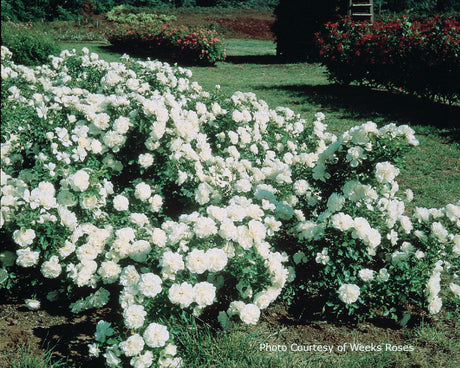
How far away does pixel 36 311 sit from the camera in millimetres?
2984

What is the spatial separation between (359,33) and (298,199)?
772cm

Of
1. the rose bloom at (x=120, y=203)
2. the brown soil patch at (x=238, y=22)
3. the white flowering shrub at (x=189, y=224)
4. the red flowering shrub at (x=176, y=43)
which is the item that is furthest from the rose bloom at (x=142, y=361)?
the brown soil patch at (x=238, y=22)

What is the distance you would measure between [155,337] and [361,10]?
1425 centimetres

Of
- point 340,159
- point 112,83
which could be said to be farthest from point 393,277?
point 112,83

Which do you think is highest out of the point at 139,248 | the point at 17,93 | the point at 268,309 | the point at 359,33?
the point at 359,33

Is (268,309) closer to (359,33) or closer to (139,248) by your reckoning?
(139,248)

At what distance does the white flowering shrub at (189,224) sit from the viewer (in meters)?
2.48

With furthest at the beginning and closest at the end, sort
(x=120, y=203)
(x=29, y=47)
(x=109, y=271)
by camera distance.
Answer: (x=29, y=47), (x=120, y=203), (x=109, y=271)

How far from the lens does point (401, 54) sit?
8.43 m

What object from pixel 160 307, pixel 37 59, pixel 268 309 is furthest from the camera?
pixel 37 59

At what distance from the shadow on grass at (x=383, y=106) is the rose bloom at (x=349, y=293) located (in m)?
5.05

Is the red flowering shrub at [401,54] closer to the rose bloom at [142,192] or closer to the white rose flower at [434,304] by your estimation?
the white rose flower at [434,304]

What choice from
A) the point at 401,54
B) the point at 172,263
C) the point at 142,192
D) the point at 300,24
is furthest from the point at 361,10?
the point at 172,263

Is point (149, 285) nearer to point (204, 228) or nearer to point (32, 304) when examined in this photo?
point (204, 228)
